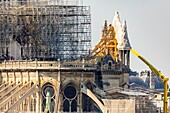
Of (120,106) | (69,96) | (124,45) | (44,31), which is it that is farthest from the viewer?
(124,45)

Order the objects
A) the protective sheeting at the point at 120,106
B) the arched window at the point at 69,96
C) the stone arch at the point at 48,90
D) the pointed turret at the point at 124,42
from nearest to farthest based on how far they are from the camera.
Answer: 1. the protective sheeting at the point at 120,106
2. the stone arch at the point at 48,90
3. the arched window at the point at 69,96
4. the pointed turret at the point at 124,42

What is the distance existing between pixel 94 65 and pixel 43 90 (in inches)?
274

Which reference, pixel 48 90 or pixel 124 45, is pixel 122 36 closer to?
pixel 124 45

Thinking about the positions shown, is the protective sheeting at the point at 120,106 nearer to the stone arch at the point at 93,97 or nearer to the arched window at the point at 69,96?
the stone arch at the point at 93,97

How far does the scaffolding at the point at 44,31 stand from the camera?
12975cm

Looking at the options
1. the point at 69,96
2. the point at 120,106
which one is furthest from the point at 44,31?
the point at 120,106

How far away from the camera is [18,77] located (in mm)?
122188

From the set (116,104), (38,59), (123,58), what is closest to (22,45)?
(38,59)

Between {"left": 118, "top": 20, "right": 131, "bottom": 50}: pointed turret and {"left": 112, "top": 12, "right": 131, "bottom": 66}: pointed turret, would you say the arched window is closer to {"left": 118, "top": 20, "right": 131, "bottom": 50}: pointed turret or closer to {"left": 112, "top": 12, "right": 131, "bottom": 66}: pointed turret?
{"left": 112, "top": 12, "right": 131, "bottom": 66}: pointed turret

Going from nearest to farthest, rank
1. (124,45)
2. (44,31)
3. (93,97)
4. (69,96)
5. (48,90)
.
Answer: (93,97) → (48,90) → (69,96) → (44,31) → (124,45)

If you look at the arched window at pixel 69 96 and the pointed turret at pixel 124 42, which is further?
the pointed turret at pixel 124 42

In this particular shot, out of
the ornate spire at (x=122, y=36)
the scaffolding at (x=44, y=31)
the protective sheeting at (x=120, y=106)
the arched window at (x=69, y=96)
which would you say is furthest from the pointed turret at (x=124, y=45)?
the protective sheeting at (x=120, y=106)

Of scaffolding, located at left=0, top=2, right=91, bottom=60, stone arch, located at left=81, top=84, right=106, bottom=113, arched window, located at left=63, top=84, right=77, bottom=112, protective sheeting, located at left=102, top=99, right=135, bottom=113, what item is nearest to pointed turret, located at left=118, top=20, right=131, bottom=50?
scaffolding, located at left=0, top=2, right=91, bottom=60

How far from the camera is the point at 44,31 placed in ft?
426
